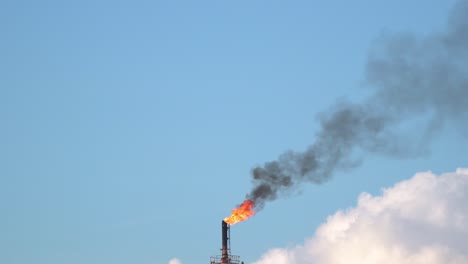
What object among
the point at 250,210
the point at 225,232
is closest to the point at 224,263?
the point at 225,232

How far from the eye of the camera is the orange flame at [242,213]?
4703cm

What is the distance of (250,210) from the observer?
4806cm

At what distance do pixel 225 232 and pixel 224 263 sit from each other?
317cm

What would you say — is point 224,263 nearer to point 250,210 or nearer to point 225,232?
point 225,232

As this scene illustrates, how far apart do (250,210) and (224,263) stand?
20.6 ft

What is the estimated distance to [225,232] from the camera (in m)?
46.8

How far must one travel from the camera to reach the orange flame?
154 feet

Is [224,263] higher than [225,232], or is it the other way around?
[225,232]

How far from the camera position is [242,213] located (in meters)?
47.7

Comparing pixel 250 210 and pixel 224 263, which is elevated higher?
pixel 250 210

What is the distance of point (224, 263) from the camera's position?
45812 millimetres
